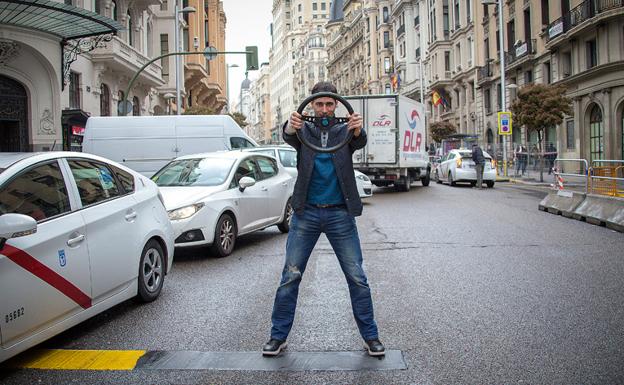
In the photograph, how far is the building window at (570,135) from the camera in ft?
110

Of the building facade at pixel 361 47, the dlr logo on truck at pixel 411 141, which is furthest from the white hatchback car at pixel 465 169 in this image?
the building facade at pixel 361 47

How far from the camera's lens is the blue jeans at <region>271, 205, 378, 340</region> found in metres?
4.43

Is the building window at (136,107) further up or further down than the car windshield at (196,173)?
further up

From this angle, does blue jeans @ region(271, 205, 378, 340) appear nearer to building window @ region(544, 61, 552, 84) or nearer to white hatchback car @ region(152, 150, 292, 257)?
white hatchback car @ region(152, 150, 292, 257)

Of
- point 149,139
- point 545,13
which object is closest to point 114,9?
point 149,139

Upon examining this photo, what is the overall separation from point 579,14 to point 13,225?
3189 cm

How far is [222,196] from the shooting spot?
368 inches

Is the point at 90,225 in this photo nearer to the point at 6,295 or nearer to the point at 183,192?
the point at 6,295

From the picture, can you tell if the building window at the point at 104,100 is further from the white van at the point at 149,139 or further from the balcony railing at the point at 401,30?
the balcony railing at the point at 401,30

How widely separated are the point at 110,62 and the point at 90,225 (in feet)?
72.9

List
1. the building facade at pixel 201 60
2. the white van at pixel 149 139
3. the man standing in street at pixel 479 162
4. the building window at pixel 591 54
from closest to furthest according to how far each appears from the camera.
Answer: the white van at pixel 149 139, the man standing in street at pixel 479 162, the building window at pixel 591 54, the building facade at pixel 201 60

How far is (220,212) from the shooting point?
9.10m

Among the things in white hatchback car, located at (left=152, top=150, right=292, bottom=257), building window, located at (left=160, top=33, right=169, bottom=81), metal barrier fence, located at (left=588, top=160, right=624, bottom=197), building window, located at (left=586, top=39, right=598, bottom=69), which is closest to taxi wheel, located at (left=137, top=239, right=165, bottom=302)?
white hatchback car, located at (left=152, top=150, right=292, bottom=257)

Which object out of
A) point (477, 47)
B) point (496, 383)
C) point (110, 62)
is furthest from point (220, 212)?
point (477, 47)
